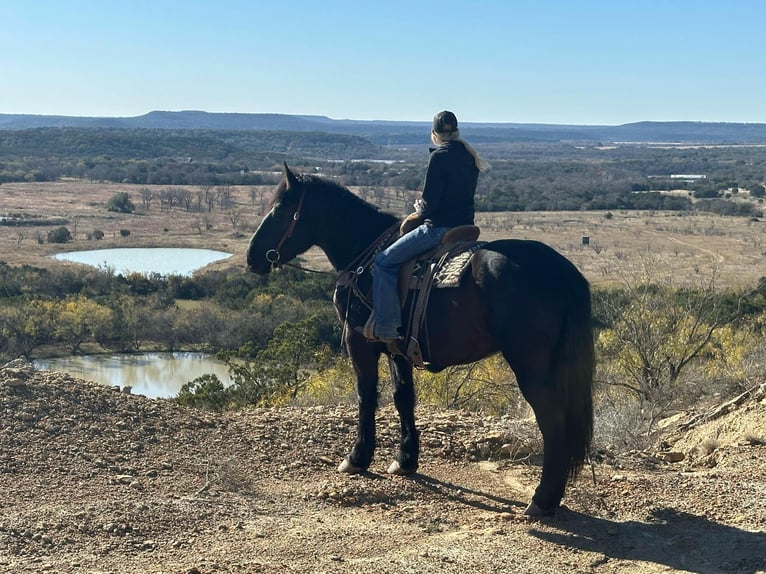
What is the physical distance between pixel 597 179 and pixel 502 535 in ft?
408

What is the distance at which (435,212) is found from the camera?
21.6ft

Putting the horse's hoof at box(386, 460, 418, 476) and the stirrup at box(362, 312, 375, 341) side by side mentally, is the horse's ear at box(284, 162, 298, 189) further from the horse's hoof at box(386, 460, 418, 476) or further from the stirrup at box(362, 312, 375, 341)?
the horse's hoof at box(386, 460, 418, 476)

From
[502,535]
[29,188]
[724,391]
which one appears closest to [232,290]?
[724,391]

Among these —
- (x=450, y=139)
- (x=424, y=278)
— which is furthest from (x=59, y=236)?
(x=424, y=278)

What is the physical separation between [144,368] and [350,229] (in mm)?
22211

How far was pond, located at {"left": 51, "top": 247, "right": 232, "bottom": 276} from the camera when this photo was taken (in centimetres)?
4931

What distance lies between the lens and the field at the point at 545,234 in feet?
148

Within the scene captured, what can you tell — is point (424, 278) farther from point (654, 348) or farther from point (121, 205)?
point (121, 205)

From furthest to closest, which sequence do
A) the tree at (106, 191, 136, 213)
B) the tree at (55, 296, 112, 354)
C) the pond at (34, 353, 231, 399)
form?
the tree at (106, 191, 136, 213), the tree at (55, 296, 112, 354), the pond at (34, 353, 231, 399)

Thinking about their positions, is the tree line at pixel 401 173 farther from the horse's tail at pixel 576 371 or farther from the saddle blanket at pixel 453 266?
the horse's tail at pixel 576 371

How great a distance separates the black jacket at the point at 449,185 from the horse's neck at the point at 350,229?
2.38 ft

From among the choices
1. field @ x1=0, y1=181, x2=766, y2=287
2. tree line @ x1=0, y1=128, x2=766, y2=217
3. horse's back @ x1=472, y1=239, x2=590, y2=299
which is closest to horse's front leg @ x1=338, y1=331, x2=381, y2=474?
horse's back @ x1=472, y1=239, x2=590, y2=299

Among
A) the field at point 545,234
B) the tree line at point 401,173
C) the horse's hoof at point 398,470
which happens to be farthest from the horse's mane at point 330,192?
the tree line at point 401,173

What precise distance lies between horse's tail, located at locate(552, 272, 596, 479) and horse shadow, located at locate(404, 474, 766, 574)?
0.45 m
